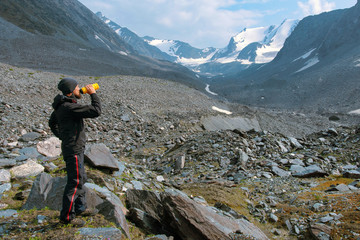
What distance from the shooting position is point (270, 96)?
93.1 m

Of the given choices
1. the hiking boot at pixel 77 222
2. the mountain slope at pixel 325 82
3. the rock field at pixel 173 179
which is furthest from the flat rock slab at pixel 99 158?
the mountain slope at pixel 325 82

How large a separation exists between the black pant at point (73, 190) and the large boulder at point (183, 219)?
52.3 inches

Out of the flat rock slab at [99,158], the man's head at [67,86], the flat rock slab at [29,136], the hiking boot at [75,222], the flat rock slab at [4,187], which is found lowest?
the flat rock slab at [29,136]

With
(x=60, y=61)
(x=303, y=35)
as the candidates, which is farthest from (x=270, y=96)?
(x=303, y=35)

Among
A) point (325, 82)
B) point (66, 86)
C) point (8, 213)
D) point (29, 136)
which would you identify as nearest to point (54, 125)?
point (66, 86)

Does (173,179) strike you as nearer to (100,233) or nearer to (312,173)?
(312,173)

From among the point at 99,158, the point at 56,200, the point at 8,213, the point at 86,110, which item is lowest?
the point at 8,213

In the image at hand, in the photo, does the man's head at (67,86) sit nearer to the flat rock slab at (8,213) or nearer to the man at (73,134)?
the man at (73,134)

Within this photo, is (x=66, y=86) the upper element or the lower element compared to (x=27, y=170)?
upper

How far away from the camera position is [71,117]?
5.25 meters

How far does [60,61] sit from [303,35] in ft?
619

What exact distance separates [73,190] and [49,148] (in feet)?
26.8

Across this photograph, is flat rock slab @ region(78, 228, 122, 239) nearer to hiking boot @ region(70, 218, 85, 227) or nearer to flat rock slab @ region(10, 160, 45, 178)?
hiking boot @ region(70, 218, 85, 227)

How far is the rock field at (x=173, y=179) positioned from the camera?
5.45 meters
